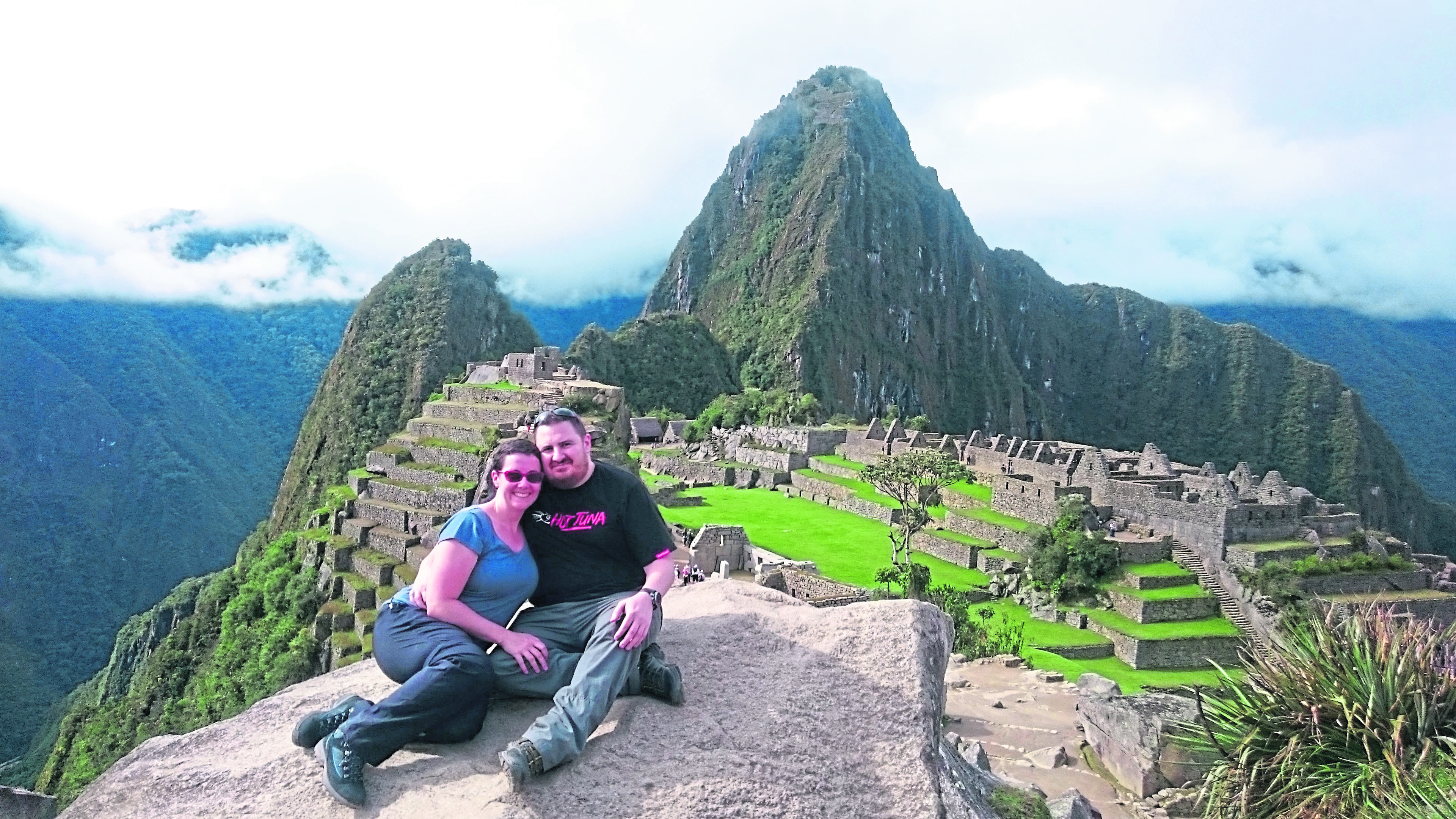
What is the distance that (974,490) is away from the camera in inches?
1262

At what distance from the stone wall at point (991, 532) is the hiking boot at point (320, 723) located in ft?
79.2

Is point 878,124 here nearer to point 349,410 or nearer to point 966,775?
point 349,410

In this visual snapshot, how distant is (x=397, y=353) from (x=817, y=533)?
160ft

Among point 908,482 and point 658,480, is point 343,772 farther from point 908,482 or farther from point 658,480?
point 658,480

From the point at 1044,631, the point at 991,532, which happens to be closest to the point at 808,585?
the point at 1044,631

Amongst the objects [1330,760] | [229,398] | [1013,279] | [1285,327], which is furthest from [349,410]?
[1285,327]

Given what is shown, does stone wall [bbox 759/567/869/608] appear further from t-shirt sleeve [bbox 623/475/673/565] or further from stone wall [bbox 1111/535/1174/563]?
t-shirt sleeve [bbox 623/475/673/565]

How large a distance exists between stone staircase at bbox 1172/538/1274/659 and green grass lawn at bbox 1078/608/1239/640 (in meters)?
0.23

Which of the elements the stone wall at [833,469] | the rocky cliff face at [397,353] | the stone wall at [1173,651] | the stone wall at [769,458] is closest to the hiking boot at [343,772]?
the stone wall at [1173,651]

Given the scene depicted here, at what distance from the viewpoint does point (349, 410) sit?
5969 cm

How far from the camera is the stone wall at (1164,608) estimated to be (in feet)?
73.5

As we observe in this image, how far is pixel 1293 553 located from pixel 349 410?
5431 centimetres

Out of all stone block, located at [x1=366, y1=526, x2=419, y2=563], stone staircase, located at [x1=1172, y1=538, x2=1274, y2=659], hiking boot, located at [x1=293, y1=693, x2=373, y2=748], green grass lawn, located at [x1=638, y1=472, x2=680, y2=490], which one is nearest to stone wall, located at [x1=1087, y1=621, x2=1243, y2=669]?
stone staircase, located at [x1=1172, y1=538, x2=1274, y2=659]

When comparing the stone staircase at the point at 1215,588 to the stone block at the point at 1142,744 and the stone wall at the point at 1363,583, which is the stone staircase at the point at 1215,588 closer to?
the stone wall at the point at 1363,583
